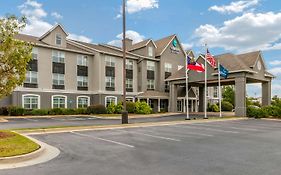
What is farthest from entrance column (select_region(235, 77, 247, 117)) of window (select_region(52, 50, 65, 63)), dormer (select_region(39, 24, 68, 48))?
dormer (select_region(39, 24, 68, 48))

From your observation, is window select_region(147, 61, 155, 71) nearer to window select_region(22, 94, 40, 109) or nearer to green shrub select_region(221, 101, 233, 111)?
green shrub select_region(221, 101, 233, 111)

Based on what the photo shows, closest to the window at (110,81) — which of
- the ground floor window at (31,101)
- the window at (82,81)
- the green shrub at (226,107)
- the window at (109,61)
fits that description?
the window at (109,61)

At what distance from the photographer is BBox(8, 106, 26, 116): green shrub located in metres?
33.4

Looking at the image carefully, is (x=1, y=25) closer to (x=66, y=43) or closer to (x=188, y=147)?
(x=188, y=147)

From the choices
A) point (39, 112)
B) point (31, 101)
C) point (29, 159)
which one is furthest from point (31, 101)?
point (29, 159)

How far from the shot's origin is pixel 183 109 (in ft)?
167

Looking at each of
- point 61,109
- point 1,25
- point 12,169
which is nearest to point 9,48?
point 1,25

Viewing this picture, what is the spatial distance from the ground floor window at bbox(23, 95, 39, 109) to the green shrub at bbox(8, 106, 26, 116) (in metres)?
2.75

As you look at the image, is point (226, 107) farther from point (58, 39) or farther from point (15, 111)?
point (15, 111)

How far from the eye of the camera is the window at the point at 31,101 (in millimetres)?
36809

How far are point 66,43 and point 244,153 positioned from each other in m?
37.1

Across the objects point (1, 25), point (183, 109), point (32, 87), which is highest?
point (1, 25)

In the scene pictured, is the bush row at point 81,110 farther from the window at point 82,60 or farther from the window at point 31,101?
the window at point 82,60

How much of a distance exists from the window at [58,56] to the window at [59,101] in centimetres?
532
